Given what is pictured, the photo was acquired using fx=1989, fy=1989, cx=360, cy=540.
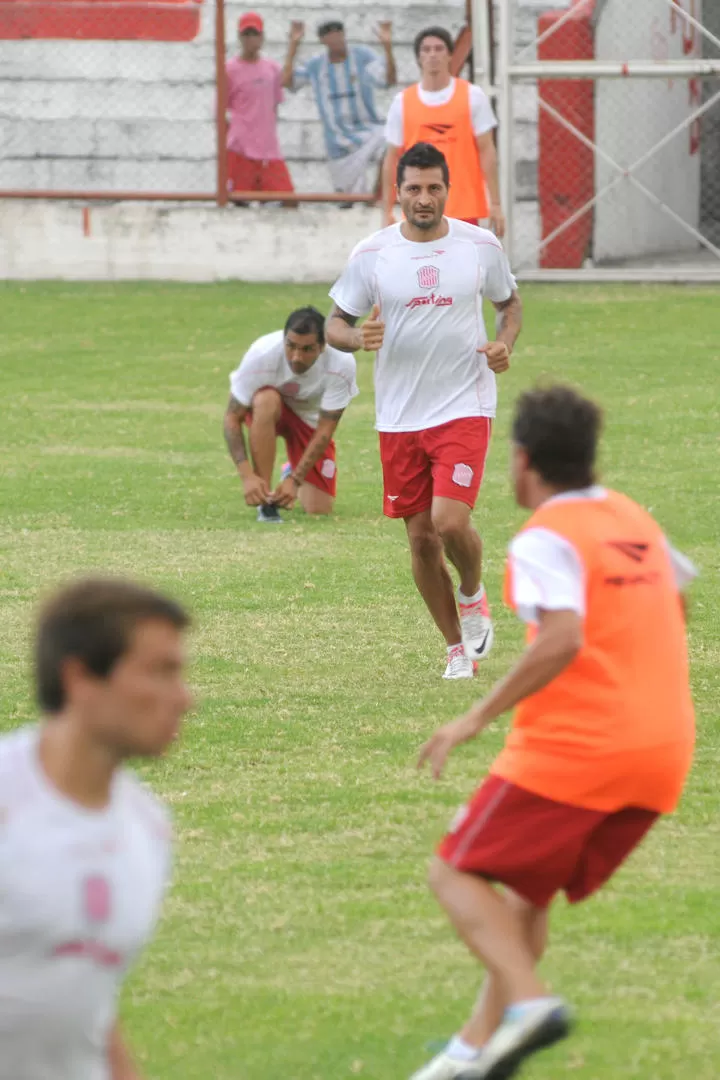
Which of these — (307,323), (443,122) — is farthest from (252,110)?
(307,323)

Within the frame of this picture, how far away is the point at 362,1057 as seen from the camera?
175 inches

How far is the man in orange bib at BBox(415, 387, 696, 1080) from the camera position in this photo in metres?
3.89

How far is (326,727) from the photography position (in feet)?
24.1

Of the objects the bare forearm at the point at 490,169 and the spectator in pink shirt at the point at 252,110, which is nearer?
the bare forearm at the point at 490,169

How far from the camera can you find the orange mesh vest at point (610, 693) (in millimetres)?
3936

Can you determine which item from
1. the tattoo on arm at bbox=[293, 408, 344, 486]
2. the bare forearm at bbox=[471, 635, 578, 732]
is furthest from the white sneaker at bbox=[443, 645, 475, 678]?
the bare forearm at bbox=[471, 635, 578, 732]

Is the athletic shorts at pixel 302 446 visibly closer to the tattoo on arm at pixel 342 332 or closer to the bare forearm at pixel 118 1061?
the tattoo on arm at pixel 342 332

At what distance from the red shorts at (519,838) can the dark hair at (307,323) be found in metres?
7.61

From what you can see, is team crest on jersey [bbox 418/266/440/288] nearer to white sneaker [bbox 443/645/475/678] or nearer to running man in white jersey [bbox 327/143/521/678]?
running man in white jersey [bbox 327/143/521/678]

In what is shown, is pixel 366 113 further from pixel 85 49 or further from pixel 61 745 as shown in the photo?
pixel 61 745

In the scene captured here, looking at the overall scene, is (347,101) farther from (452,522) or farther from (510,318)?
(452,522)

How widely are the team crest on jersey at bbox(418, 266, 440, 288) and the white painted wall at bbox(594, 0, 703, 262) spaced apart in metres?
12.8

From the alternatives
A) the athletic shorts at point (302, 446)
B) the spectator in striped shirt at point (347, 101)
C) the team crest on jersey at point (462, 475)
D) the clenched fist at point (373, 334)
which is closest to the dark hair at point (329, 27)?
the spectator in striped shirt at point (347, 101)

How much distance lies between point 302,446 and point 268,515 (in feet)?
2.09
